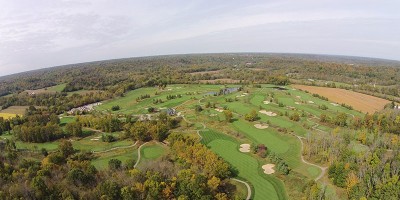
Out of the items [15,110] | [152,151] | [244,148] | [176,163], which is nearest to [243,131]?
[244,148]

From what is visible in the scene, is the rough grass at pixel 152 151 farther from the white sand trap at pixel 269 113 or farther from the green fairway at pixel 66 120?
the green fairway at pixel 66 120

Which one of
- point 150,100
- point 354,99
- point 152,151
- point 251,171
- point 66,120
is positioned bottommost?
point 251,171

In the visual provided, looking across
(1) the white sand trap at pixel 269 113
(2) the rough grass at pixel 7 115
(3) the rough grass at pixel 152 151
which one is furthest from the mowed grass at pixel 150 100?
(3) the rough grass at pixel 152 151

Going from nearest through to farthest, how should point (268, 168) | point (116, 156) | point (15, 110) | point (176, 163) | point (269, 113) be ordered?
point (268, 168) → point (176, 163) → point (116, 156) → point (269, 113) → point (15, 110)

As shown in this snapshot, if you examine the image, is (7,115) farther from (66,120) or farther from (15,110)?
(66,120)

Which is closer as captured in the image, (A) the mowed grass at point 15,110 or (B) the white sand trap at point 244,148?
(B) the white sand trap at point 244,148

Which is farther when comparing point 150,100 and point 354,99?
point 150,100

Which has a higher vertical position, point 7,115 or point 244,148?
point 7,115

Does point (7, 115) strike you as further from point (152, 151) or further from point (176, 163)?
point (176, 163)

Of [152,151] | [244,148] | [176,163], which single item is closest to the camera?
[176,163]
